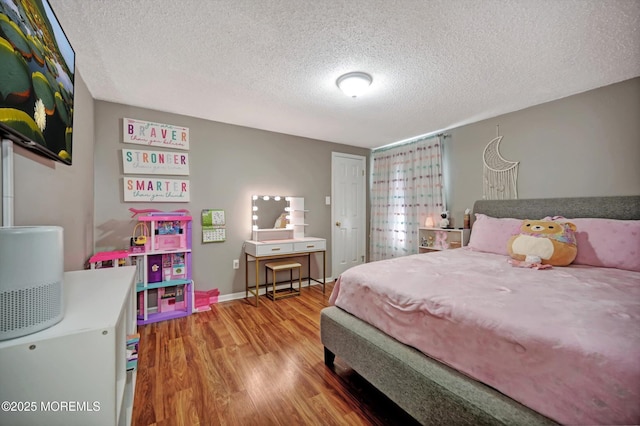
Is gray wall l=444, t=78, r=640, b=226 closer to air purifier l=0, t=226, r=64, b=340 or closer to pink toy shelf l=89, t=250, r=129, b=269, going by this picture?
air purifier l=0, t=226, r=64, b=340

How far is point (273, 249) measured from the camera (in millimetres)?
3195

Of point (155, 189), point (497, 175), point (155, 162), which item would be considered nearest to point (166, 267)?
point (155, 189)

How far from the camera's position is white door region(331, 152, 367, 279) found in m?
4.24

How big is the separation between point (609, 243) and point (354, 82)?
240cm

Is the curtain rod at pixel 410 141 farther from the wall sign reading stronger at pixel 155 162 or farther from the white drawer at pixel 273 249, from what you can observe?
the wall sign reading stronger at pixel 155 162

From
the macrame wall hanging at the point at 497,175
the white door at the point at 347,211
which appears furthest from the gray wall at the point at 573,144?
the white door at the point at 347,211

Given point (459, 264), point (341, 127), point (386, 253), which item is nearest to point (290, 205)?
point (341, 127)

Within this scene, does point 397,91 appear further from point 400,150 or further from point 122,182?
point 122,182

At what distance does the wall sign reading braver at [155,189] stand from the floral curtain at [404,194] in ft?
9.92

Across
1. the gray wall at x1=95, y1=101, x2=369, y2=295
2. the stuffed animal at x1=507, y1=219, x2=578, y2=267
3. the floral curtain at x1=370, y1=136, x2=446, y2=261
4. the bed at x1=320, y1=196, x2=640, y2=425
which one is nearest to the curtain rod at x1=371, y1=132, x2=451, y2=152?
the floral curtain at x1=370, y1=136, x2=446, y2=261

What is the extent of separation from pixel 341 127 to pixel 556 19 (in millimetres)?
2240

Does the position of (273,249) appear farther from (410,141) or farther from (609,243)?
(609,243)

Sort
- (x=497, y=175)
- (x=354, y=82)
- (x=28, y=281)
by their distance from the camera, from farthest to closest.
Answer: (x=497, y=175) → (x=354, y=82) → (x=28, y=281)

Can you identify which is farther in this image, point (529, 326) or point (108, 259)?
point (108, 259)
